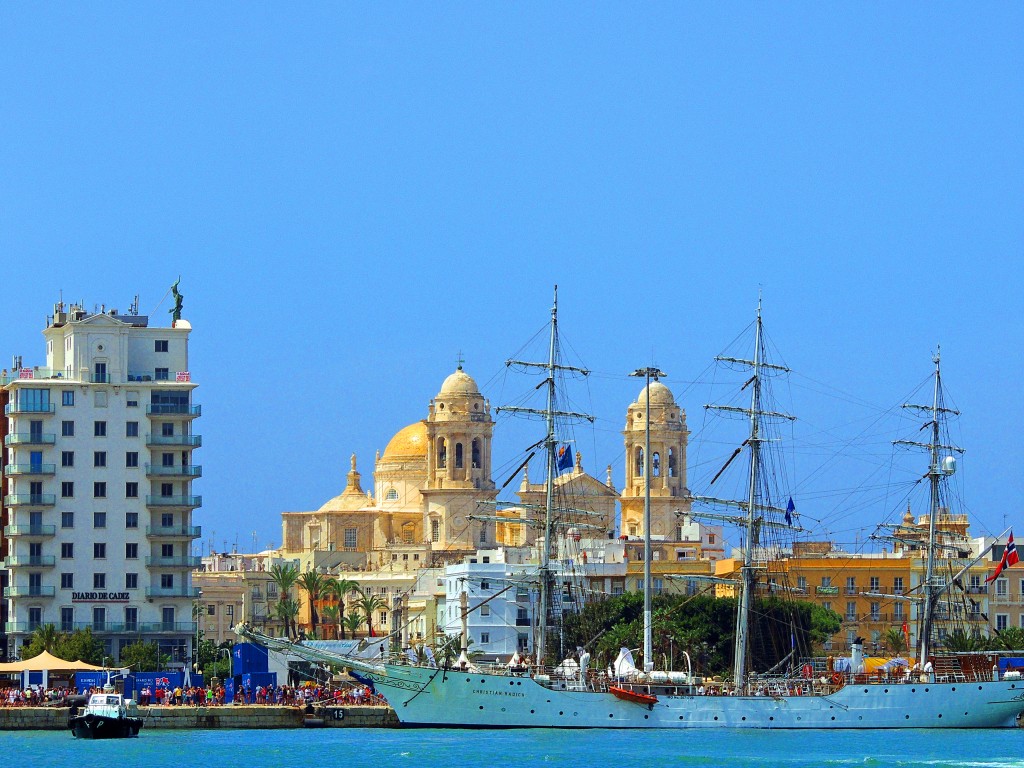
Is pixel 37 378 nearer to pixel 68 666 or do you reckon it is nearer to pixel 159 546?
pixel 159 546

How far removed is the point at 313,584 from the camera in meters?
171

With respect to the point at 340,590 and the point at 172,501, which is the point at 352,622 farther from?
the point at 172,501

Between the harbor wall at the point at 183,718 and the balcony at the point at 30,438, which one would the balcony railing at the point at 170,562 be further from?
the harbor wall at the point at 183,718

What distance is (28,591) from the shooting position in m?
116

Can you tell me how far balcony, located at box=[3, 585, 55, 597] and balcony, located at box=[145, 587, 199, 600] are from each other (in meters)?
4.83

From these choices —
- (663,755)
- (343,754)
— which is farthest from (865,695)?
(343,754)

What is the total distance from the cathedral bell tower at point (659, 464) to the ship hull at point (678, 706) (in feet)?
292

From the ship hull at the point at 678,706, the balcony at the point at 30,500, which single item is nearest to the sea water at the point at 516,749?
the ship hull at the point at 678,706

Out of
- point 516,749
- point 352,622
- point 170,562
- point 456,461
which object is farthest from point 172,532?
point 456,461

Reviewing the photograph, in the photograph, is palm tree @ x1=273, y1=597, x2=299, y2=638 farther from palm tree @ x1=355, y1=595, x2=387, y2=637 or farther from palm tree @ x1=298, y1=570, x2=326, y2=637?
palm tree @ x1=355, y1=595, x2=387, y2=637

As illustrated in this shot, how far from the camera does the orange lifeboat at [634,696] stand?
97.0m

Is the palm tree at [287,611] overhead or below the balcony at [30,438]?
below

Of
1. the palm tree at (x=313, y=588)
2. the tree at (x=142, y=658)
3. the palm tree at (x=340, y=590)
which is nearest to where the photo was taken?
the tree at (x=142, y=658)

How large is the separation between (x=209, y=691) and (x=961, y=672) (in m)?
33.0
